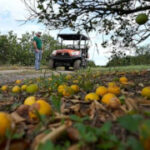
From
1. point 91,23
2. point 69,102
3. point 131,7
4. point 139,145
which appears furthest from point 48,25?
point 139,145

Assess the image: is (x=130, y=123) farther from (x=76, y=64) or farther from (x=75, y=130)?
(x=76, y=64)

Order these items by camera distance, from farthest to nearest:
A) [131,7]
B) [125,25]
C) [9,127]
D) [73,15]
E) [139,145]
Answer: [125,25], [131,7], [73,15], [9,127], [139,145]

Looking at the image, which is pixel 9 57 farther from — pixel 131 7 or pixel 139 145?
pixel 139 145

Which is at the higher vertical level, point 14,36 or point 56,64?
point 14,36

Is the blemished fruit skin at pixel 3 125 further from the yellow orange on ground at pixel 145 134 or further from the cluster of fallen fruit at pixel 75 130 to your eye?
the yellow orange on ground at pixel 145 134

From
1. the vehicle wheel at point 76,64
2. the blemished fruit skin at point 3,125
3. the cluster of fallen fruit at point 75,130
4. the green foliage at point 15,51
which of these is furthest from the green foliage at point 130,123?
the green foliage at point 15,51

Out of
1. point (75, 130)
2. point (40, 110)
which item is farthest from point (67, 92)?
point (75, 130)

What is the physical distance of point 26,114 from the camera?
1599 millimetres

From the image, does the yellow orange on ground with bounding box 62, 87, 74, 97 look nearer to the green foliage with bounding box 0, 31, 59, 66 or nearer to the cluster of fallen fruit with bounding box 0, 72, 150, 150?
the cluster of fallen fruit with bounding box 0, 72, 150, 150

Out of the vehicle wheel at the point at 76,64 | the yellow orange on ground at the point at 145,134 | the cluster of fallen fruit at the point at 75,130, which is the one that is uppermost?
the vehicle wheel at the point at 76,64

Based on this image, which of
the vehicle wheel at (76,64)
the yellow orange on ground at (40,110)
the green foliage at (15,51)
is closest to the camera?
the yellow orange on ground at (40,110)

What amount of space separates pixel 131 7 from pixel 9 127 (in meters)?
3.83

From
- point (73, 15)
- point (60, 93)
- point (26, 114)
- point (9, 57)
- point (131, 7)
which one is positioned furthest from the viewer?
point (9, 57)

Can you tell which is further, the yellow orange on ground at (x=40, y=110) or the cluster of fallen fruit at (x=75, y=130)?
the yellow orange on ground at (x=40, y=110)
